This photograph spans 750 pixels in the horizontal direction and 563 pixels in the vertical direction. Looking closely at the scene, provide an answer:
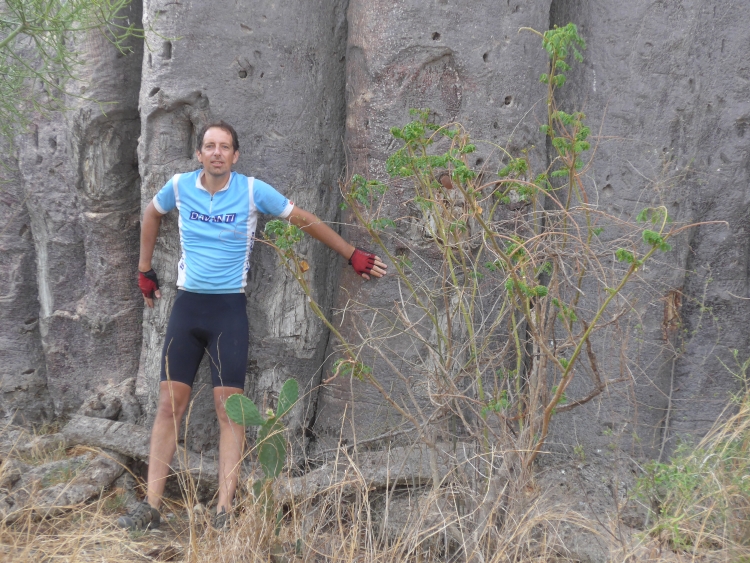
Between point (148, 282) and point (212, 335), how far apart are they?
1.83 ft

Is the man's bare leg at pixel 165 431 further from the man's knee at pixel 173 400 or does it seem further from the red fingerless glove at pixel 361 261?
the red fingerless glove at pixel 361 261

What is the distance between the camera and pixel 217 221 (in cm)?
361

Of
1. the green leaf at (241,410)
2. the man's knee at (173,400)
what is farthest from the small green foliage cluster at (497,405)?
the man's knee at (173,400)

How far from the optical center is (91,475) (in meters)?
3.88

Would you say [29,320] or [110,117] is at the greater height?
[110,117]

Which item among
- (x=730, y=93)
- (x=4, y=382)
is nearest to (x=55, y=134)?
(x=4, y=382)

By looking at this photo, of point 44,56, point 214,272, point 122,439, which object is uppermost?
point 44,56

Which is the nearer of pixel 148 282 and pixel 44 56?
pixel 148 282

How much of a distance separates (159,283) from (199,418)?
2.48 ft

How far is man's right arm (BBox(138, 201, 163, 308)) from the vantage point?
3.79 metres

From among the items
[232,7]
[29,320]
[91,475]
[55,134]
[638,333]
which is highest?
[232,7]

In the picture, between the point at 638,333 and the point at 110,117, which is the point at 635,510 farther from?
the point at 110,117

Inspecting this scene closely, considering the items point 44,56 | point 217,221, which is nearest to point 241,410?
point 217,221

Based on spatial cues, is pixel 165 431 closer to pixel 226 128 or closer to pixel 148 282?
pixel 148 282
